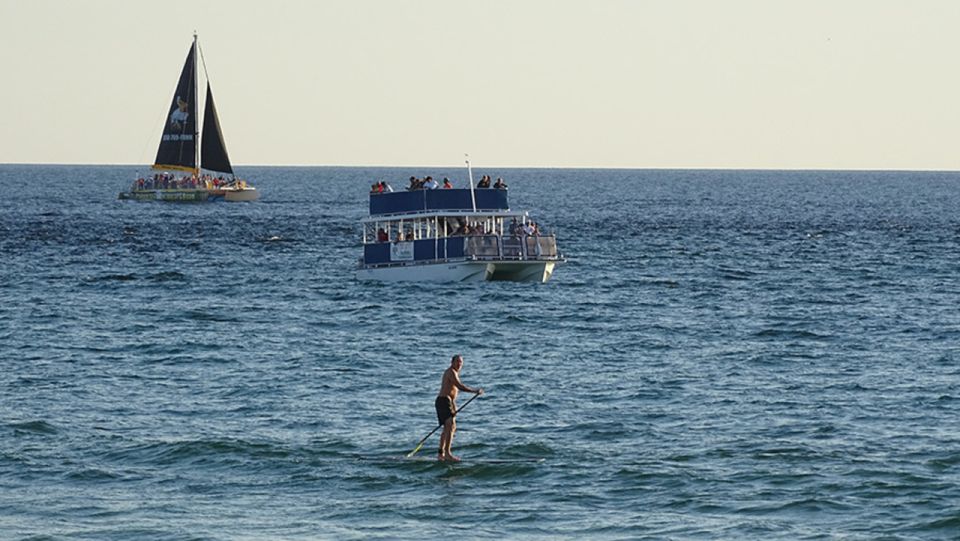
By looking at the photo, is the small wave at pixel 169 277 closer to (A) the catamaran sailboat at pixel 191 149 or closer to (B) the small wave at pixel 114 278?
(B) the small wave at pixel 114 278

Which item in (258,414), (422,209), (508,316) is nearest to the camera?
(258,414)

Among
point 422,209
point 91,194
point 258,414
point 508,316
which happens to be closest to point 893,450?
point 258,414

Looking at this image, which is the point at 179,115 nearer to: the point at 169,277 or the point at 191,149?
the point at 191,149

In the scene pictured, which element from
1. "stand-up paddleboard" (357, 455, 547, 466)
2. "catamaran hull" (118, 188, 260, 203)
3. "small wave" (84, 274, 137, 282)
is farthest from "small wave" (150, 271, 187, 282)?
"catamaran hull" (118, 188, 260, 203)

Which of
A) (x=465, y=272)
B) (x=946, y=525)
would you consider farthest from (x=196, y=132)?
(x=946, y=525)

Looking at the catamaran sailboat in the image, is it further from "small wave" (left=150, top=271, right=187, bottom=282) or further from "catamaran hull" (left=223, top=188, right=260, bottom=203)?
"small wave" (left=150, top=271, right=187, bottom=282)

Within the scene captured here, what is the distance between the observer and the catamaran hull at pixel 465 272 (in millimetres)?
59250

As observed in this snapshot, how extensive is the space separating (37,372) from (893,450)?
20.3 metres

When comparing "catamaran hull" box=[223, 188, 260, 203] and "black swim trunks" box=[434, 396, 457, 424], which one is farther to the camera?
"catamaran hull" box=[223, 188, 260, 203]

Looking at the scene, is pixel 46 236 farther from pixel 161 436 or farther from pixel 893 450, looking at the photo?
pixel 893 450

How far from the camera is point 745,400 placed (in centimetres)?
3453

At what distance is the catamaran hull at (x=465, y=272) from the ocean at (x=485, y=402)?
0.47 metres

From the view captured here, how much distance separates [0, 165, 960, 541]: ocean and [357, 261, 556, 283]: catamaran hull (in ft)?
1.53

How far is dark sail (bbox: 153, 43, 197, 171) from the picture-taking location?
136875 millimetres
